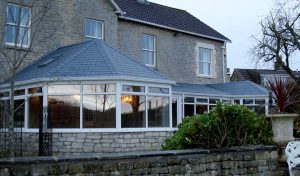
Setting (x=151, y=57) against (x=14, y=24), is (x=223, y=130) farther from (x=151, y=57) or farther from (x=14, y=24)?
(x=151, y=57)

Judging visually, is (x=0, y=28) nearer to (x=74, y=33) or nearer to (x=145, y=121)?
(x=74, y=33)

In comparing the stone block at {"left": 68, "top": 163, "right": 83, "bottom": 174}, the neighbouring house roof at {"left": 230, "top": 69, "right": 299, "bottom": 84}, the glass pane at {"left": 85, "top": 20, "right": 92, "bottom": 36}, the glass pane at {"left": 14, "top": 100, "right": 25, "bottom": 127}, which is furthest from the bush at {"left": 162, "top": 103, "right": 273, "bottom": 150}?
the neighbouring house roof at {"left": 230, "top": 69, "right": 299, "bottom": 84}

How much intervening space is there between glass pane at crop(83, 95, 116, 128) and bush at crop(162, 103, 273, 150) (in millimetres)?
5935

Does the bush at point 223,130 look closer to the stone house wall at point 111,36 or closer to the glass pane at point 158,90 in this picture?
the glass pane at point 158,90

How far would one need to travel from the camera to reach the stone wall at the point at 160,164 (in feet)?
21.1

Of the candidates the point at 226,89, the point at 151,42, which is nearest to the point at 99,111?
the point at 151,42

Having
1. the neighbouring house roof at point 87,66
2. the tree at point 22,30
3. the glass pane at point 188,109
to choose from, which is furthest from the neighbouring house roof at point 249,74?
the tree at point 22,30

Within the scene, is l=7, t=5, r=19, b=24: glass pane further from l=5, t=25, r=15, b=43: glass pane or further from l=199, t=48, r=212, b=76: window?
l=199, t=48, r=212, b=76: window

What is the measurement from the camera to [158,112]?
1778 centimetres

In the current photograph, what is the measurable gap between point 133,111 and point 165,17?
11708mm

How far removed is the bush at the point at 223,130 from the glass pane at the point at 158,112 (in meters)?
7.03

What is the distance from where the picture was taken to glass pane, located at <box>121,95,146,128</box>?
16.3 metres

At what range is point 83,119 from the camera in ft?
52.2

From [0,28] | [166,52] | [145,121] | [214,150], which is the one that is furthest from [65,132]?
[166,52]
